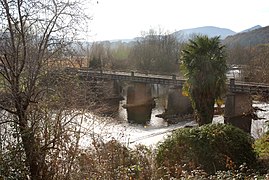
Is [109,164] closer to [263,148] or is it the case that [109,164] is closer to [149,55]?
[263,148]

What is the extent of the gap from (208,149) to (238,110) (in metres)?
17.0

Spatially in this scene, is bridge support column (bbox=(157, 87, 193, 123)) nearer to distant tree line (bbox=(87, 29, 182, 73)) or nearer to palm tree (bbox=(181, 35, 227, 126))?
palm tree (bbox=(181, 35, 227, 126))

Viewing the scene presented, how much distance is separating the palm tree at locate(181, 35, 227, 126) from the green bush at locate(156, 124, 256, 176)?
797cm

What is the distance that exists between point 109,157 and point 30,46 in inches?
105

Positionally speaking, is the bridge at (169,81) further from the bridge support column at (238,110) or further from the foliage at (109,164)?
the foliage at (109,164)

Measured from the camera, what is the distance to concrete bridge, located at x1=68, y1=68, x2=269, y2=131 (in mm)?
24406

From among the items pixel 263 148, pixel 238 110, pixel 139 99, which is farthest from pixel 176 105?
pixel 263 148

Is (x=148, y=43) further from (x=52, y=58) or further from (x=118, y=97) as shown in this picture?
(x=52, y=58)

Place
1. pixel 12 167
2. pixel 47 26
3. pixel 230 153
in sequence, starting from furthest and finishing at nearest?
pixel 230 153 < pixel 47 26 < pixel 12 167

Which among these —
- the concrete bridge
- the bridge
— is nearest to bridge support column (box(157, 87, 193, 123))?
the concrete bridge

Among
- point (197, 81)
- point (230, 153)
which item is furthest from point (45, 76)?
point (197, 81)

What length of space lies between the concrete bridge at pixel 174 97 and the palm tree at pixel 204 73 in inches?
184

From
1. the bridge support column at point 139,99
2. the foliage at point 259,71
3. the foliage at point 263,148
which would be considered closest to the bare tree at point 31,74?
the foliage at point 263,148

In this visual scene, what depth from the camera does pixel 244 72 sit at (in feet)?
112
